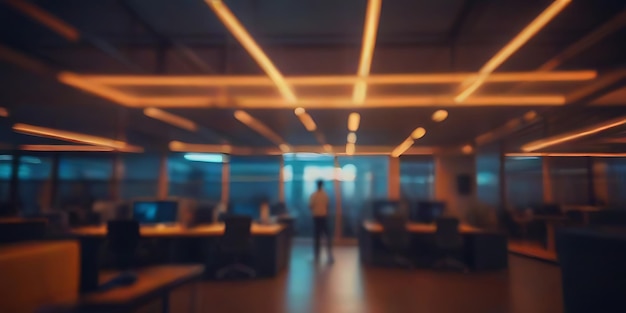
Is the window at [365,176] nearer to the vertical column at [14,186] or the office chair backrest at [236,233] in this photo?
the office chair backrest at [236,233]

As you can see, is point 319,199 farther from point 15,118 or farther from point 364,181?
point 15,118

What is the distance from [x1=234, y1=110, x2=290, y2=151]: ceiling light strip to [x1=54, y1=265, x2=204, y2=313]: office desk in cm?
293

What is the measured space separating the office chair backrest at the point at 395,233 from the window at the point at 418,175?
1.27 metres

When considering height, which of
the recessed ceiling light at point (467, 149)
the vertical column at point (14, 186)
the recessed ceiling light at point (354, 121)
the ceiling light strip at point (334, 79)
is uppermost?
the ceiling light strip at point (334, 79)

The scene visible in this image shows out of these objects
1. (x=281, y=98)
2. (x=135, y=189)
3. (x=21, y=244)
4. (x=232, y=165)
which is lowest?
(x=21, y=244)

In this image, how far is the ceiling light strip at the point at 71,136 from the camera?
3645mm

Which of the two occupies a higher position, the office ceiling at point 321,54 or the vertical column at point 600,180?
the office ceiling at point 321,54

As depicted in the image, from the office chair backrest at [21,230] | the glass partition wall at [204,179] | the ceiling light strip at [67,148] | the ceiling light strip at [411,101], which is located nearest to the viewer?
the office chair backrest at [21,230]

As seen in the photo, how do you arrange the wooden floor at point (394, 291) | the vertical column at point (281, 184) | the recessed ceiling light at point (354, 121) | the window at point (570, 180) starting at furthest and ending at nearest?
1. the vertical column at point (281, 184)
2. the recessed ceiling light at point (354, 121)
3. the wooden floor at point (394, 291)
4. the window at point (570, 180)

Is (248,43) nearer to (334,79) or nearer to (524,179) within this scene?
(334,79)

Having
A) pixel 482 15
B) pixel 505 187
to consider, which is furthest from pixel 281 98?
pixel 505 187

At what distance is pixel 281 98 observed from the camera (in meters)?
4.67

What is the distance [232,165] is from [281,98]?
200 centimetres

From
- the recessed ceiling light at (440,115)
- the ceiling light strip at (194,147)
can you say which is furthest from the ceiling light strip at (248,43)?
the recessed ceiling light at (440,115)
